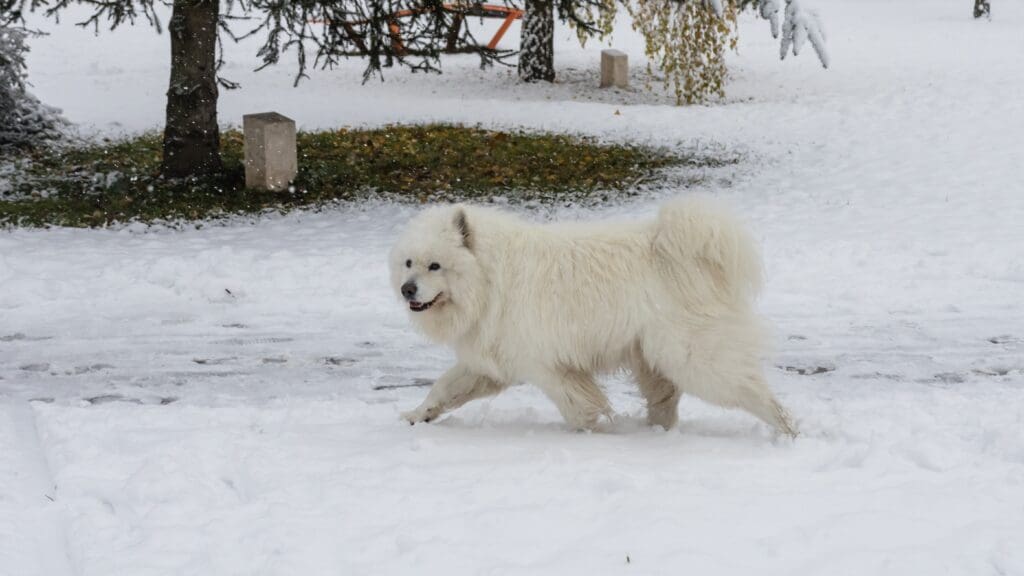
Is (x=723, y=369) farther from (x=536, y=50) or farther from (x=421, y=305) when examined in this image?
(x=536, y=50)

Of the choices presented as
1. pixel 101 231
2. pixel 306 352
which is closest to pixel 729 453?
pixel 306 352

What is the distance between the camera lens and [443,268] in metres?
5.61

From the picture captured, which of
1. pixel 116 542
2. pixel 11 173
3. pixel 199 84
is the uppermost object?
pixel 199 84

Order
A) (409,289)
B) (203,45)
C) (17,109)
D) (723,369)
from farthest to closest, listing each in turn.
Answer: (17,109)
(203,45)
(409,289)
(723,369)

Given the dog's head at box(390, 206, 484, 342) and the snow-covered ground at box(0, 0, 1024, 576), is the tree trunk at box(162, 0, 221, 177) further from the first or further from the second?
the dog's head at box(390, 206, 484, 342)

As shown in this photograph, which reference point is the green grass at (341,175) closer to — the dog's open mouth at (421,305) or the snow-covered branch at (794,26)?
the snow-covered branch at (794,26)

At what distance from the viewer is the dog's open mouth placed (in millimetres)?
5555

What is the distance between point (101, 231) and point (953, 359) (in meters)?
8.91

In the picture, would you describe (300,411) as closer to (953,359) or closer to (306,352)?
(306,352)

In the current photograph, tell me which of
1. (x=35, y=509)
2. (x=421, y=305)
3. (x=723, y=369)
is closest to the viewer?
(x=35, y=509)

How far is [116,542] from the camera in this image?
4.24 metres

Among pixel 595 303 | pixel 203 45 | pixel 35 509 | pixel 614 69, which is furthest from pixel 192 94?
pixel 614 69

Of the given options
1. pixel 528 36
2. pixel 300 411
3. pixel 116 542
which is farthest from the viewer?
pixel 528 36

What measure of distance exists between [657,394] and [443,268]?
4.60 feet
